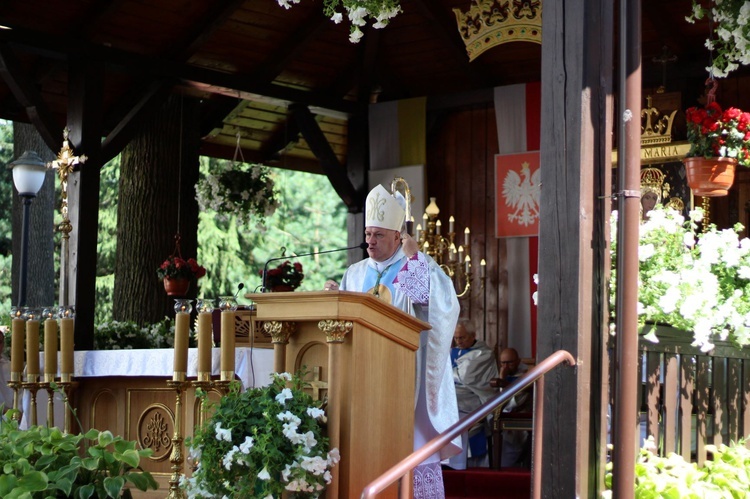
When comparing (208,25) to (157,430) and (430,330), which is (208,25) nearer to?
(157,430)

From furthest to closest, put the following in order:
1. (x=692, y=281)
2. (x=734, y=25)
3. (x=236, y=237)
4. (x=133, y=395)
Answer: (x=236, y=237) < (x=133, y=395) < (x=734, y=25) < (x=692, y=281)

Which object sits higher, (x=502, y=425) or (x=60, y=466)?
(x=60, y=466)

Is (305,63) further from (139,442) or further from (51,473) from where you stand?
(51,473)

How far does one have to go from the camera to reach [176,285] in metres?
10.1

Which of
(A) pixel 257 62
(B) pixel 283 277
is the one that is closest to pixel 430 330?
(B) pixel 283 277

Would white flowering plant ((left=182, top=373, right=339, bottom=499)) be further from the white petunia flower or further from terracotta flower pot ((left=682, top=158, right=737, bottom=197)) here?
terracotta flower pot ((left=682, top=158, right=737, bottom=197))

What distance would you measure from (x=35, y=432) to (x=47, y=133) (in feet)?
15.9

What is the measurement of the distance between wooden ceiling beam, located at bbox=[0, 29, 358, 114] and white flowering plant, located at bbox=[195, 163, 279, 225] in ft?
2.58

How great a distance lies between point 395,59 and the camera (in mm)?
12414

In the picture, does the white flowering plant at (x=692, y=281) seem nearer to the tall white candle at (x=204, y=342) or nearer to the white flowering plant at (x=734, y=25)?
the white flowering plant at (x=734, y=25)

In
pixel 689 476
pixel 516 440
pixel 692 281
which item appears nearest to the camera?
pixel 689 476

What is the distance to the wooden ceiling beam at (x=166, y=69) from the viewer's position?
989 cm

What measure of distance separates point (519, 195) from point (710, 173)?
3.37 m

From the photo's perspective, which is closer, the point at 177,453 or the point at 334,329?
the point at 334,329
